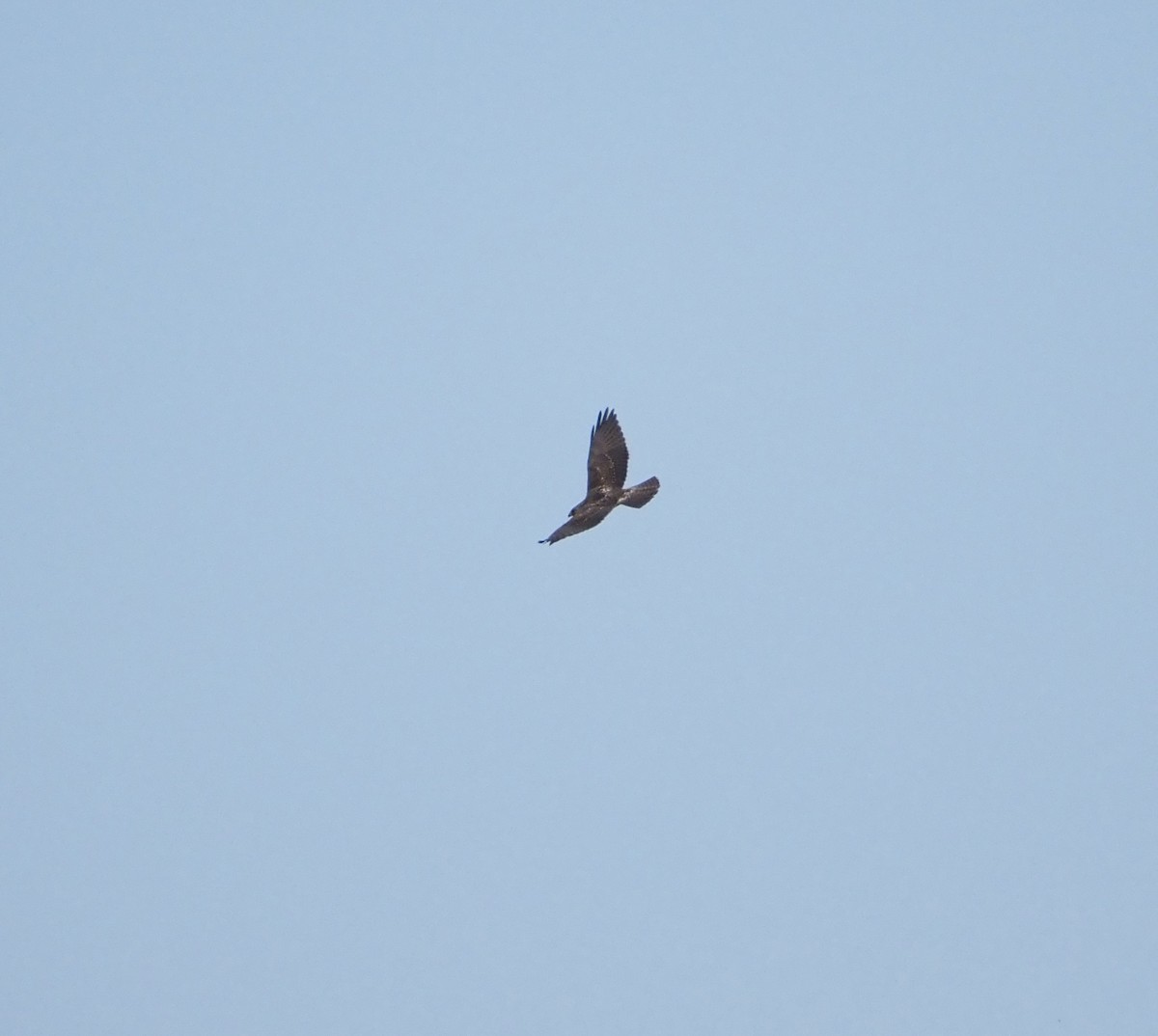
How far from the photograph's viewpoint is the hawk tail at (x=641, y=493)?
23.6 metres

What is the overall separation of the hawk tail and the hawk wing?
0.97ft

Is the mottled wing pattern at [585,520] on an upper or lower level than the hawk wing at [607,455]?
lower

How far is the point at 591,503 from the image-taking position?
78.9 ft

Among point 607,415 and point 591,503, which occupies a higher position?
point 607,415

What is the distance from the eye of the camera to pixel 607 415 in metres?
24.2

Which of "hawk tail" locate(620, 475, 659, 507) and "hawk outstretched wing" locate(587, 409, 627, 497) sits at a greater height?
"hawk outstretched wing" locate(587, 409, 627, 497)

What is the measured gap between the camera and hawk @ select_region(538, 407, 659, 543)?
23.9 meters

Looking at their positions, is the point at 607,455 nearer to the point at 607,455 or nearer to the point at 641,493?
the point at 607,455

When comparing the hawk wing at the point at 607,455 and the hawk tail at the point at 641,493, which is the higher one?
the hawk wing at the point at 607,455

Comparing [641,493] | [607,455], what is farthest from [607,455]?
[641,493]

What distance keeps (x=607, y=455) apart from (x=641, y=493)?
3.14 feet

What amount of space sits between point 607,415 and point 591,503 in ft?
5.53

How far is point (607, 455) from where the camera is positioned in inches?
941

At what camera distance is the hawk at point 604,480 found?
23.9 meters
